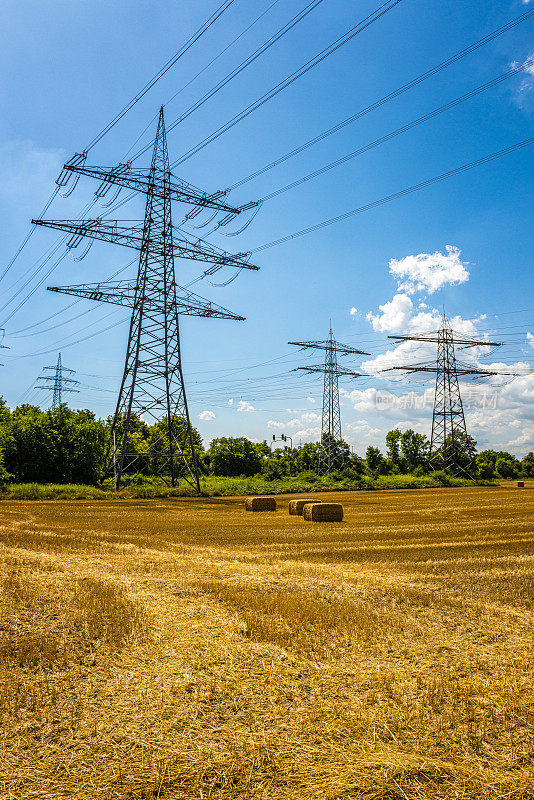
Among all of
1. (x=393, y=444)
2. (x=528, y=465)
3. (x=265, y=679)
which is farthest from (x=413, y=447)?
(x=265, y=679)

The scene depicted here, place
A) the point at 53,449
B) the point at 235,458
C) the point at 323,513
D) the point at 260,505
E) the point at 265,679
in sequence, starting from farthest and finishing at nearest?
1. the point at 235,458
2. the point at 53,449
3. the point at 260,505
4. the point at 323,513
5. the point at 265,679

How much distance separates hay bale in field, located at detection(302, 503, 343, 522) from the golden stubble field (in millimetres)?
13675

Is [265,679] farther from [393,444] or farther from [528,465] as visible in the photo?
[528,465]

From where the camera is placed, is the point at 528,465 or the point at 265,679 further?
the point at 528,465

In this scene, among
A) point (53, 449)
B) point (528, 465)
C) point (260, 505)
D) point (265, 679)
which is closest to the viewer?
point (265, 679)

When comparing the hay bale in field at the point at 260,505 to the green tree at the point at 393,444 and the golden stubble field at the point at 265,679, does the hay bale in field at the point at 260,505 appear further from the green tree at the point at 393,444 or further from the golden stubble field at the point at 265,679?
the green tree at the point at 393,444

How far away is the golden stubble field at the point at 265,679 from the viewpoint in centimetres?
435

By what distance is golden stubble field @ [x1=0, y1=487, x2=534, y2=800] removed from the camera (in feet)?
14.3

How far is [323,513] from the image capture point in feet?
90.9

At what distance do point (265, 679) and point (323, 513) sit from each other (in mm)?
21805

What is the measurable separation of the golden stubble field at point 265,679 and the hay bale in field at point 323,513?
1367 cm

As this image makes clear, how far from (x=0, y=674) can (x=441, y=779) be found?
5.41 metres

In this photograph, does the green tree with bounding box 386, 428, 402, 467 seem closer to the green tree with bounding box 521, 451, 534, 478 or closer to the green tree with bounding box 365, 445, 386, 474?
the green tree with bounding box 365, 445, 386, 474

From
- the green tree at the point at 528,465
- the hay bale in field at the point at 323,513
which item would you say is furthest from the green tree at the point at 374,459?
the hay bale in field at the point at 323,513
